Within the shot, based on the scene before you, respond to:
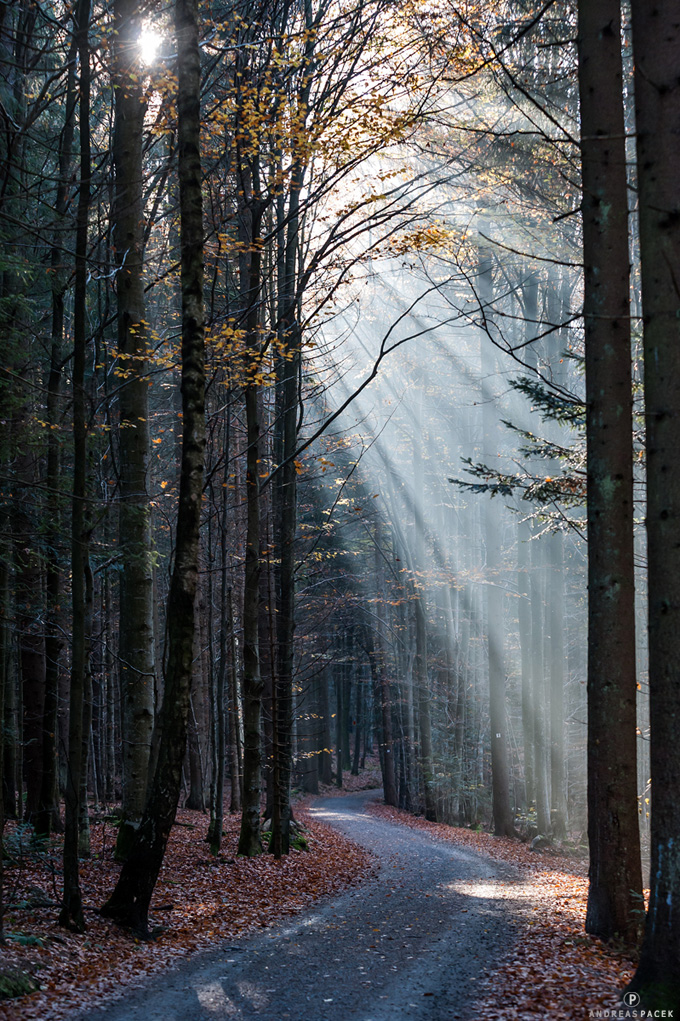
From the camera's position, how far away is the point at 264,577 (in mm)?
14188

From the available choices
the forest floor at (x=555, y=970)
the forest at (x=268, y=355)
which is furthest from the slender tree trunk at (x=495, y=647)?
the forest floor at (x=555, y=970)

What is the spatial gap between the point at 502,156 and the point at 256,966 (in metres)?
15.0

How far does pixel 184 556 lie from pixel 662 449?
4349mm

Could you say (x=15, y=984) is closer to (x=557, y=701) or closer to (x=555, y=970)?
(x=555, y=970)

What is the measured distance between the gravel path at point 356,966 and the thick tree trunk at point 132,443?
111 inches

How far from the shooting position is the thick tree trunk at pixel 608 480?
6.61 meters

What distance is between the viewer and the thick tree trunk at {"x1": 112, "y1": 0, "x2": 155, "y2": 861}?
9086 mm

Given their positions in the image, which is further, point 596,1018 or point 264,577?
point 264,577

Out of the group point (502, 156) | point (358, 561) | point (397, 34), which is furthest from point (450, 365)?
point (397, 34)

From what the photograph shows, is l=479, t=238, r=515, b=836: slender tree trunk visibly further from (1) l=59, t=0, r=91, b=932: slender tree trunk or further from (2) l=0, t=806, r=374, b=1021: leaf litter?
(1) l=59, t=0, r=91, b=932: slender tree trunk

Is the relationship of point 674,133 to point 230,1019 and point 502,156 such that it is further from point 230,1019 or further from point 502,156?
point 502,156

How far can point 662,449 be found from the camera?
508 centimetres

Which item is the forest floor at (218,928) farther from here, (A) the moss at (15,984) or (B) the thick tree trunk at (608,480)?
(B) the thick tree trunk at (608,480)

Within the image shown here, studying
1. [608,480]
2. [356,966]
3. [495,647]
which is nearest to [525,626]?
[495,647]
